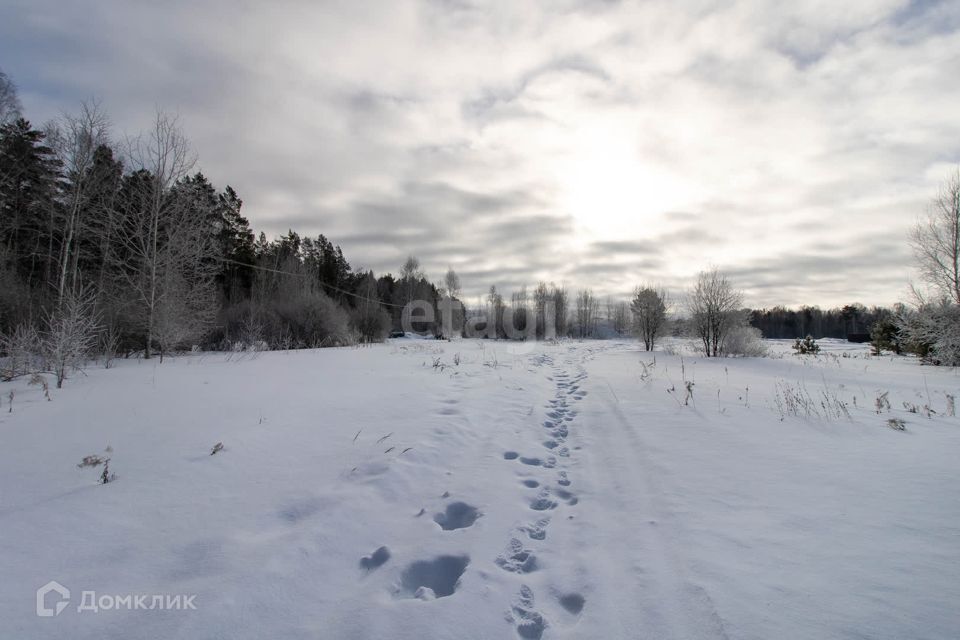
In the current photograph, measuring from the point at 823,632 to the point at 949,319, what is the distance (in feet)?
70.0

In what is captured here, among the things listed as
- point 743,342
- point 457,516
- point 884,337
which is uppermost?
point 884,337

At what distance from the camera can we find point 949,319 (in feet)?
48.3

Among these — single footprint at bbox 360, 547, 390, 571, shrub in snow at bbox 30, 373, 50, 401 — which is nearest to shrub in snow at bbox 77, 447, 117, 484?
single footprint at bbox 360, 547, 390, 571

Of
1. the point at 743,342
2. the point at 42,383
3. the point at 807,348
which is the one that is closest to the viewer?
the point at 42,383

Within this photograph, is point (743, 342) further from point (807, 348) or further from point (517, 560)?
point (517, 560)

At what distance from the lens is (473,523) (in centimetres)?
282

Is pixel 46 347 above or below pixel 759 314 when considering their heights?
below

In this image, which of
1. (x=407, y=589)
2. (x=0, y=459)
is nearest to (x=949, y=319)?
(x=407, y=589)

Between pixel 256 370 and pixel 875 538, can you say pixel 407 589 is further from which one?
pixel 256 370

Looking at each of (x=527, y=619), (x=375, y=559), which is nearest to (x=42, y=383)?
(x=375, y=559)

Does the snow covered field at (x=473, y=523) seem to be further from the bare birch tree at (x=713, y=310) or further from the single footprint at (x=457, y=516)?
the bare birch tree at (x=713, y=310)

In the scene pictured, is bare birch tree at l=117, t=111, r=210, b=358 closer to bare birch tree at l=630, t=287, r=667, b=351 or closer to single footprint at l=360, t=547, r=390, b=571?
single footprint at l=360, t=547, r=390, b=571

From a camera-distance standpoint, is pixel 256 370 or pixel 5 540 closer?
pixel 5 540

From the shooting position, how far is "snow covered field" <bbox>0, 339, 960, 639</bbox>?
1820 millimetres
